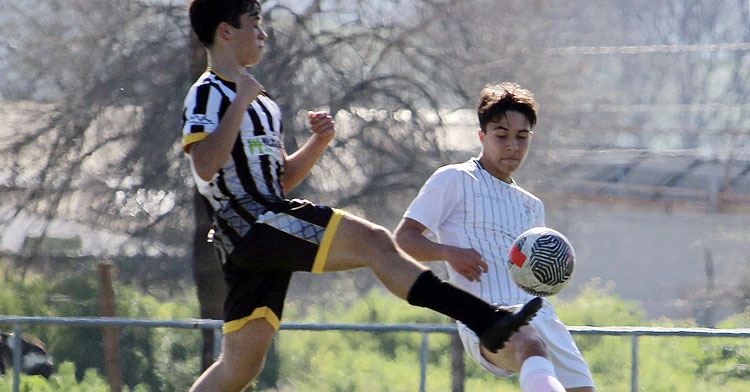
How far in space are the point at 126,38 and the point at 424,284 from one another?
29.1 ft

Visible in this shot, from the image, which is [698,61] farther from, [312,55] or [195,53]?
[195,53]

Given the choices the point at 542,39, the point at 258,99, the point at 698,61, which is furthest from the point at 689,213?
the point at 258,99

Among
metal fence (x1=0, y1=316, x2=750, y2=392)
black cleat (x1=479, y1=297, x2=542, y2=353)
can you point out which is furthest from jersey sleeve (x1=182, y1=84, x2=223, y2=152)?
metal fence (x1=0, y1=316, x2=750, y2=392)

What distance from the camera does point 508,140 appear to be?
484cm

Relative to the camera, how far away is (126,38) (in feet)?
39.1

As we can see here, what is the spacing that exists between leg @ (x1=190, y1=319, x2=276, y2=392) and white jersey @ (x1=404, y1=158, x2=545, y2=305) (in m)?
0.95

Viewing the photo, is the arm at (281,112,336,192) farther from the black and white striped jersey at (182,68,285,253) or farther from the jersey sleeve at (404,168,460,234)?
the jersey sleeve at (404,168,460,234)

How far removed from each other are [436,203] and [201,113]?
1.20 metres

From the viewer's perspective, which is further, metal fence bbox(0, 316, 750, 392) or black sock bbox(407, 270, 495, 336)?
metal fence bbox(0, 316, 750, 392)

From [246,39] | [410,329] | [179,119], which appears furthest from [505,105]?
[179,119]

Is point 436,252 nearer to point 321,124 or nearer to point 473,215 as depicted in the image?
point 473,215

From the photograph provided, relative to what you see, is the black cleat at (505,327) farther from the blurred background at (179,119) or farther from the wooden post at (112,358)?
the blurred background at (179,119)

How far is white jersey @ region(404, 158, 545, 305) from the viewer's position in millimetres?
4672

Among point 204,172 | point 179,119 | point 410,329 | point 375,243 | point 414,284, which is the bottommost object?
point 410,329
